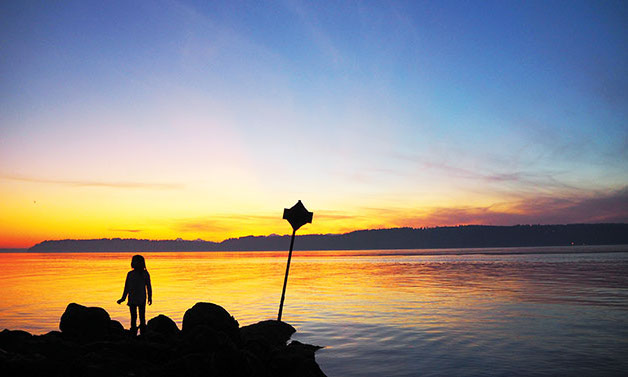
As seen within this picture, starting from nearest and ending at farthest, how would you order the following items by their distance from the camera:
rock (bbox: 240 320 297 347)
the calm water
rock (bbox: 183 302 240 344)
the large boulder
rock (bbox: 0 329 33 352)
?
rock (bbox: 0 329 33 352), the calm water, rock (bbox: 183 302 240 344), the large boulder, rock (bbox: 240 320 297 347)

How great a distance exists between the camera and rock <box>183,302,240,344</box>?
37.0ft

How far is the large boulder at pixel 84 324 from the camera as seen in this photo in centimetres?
1152

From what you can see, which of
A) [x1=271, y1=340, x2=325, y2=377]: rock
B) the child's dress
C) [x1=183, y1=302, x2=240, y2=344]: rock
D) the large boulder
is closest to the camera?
[x1=271, y1=340, x2=325, y2=377]: rock

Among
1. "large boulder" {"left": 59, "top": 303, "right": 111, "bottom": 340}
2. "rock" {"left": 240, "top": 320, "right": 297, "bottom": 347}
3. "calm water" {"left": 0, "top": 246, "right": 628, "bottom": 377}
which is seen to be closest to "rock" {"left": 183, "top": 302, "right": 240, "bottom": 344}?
"rock" {"left": 240, "top": 320, "right": 297, "bottom": 347}

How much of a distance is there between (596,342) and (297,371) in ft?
30.6

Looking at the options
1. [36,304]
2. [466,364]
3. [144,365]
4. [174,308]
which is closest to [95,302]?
[36,304]

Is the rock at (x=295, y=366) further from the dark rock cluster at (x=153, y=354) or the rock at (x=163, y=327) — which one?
the rock at (x=163, y=327)

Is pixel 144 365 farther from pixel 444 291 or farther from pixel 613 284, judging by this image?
pixel 613 284

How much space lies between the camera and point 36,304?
2283 centimetres

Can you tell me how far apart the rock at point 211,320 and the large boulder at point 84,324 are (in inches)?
87.4

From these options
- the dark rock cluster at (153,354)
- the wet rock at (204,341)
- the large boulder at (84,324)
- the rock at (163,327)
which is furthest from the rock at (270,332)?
the large boulder at (84,324)

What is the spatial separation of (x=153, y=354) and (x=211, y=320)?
1.78m

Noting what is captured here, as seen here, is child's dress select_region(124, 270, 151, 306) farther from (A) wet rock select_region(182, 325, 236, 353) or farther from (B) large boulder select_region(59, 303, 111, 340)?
(A) wet rock select_region(182, 325, 236, 353)

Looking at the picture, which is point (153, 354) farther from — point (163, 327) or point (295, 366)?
point (295, 366)
